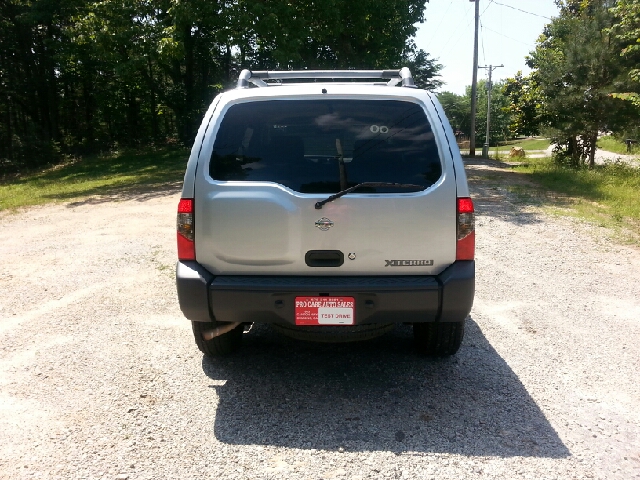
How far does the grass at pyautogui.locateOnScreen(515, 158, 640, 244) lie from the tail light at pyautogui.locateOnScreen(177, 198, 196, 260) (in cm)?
714

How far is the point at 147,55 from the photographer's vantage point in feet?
54.3

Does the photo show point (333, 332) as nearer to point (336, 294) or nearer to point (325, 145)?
point (336, 294)

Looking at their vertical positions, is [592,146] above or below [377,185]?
below

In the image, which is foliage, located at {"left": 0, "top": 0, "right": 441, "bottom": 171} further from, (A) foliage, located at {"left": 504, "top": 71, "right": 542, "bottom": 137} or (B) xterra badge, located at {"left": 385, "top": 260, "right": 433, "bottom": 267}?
(B) xterra badge, located at {"left": 385, "top": 260, "right": 433, "bottom": 267}

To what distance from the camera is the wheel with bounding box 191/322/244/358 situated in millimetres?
3793

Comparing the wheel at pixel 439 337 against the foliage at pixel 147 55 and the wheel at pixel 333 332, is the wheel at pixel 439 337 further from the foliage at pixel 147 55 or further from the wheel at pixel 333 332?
the foliage at pixel 147 55

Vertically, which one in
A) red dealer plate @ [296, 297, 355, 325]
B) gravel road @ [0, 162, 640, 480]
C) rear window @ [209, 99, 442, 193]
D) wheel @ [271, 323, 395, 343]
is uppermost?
rear window @ [209, 99, 442, 193]

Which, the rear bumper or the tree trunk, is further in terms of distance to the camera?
the tree trunk

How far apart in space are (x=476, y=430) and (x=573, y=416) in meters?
0.63

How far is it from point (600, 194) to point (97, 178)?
15.2m

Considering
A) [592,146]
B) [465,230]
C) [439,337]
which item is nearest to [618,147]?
[592,146]

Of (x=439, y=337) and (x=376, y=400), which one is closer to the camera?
(x=376, y=400)

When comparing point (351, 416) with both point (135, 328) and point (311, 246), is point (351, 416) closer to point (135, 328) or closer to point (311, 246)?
point (311, 246)

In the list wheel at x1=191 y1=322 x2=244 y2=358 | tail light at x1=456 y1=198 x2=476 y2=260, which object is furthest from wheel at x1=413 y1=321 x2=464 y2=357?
wheel at x1=191 y1=322 x2=244 y2=358
